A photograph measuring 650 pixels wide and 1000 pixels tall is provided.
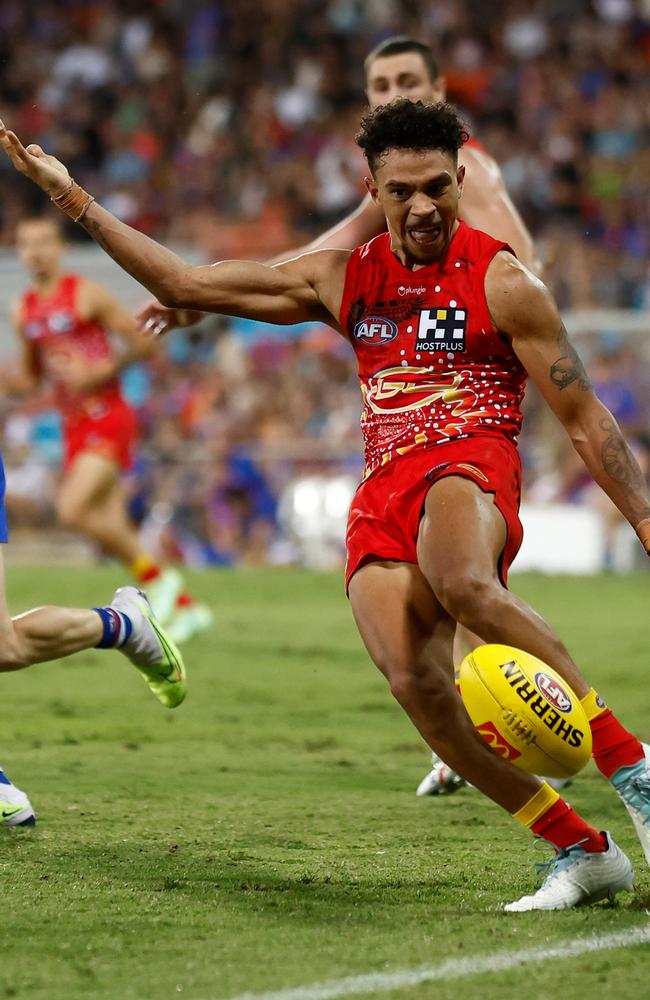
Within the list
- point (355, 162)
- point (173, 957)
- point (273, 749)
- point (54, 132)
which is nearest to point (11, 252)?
point (54, 132)

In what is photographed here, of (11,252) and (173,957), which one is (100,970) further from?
(11,252)

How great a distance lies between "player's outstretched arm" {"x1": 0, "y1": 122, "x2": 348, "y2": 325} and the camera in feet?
16.6

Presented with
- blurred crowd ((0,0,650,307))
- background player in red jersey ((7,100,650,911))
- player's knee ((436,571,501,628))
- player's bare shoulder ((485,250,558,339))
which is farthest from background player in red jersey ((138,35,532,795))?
blurred crowd ((0,0,650,307))

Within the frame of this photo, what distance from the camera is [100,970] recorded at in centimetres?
385

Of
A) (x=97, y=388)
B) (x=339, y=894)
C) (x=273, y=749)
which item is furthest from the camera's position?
(x=97, y=388)

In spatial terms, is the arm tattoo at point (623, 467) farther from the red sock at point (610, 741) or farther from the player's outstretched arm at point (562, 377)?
the red sock at point (610, 741)

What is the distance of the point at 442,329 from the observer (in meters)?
4.89

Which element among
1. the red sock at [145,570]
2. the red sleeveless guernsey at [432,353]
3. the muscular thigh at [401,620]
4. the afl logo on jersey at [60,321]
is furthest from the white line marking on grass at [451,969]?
the afl logo on jersey at [60,321]

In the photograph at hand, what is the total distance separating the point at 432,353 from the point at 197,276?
83 cm

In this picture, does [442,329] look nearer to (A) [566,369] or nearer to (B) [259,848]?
(A) [566,369]

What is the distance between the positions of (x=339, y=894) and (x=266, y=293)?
6.32 ft

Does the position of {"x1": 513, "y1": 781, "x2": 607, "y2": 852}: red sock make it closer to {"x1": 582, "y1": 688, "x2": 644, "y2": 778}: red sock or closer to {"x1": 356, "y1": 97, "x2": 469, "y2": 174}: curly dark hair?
{"x1": 582, "y1": 688, "x2": 644, "y2": 778}: red sock

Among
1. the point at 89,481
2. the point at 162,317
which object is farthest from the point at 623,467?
the point at 89,481

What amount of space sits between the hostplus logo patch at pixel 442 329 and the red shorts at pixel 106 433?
261 inches
